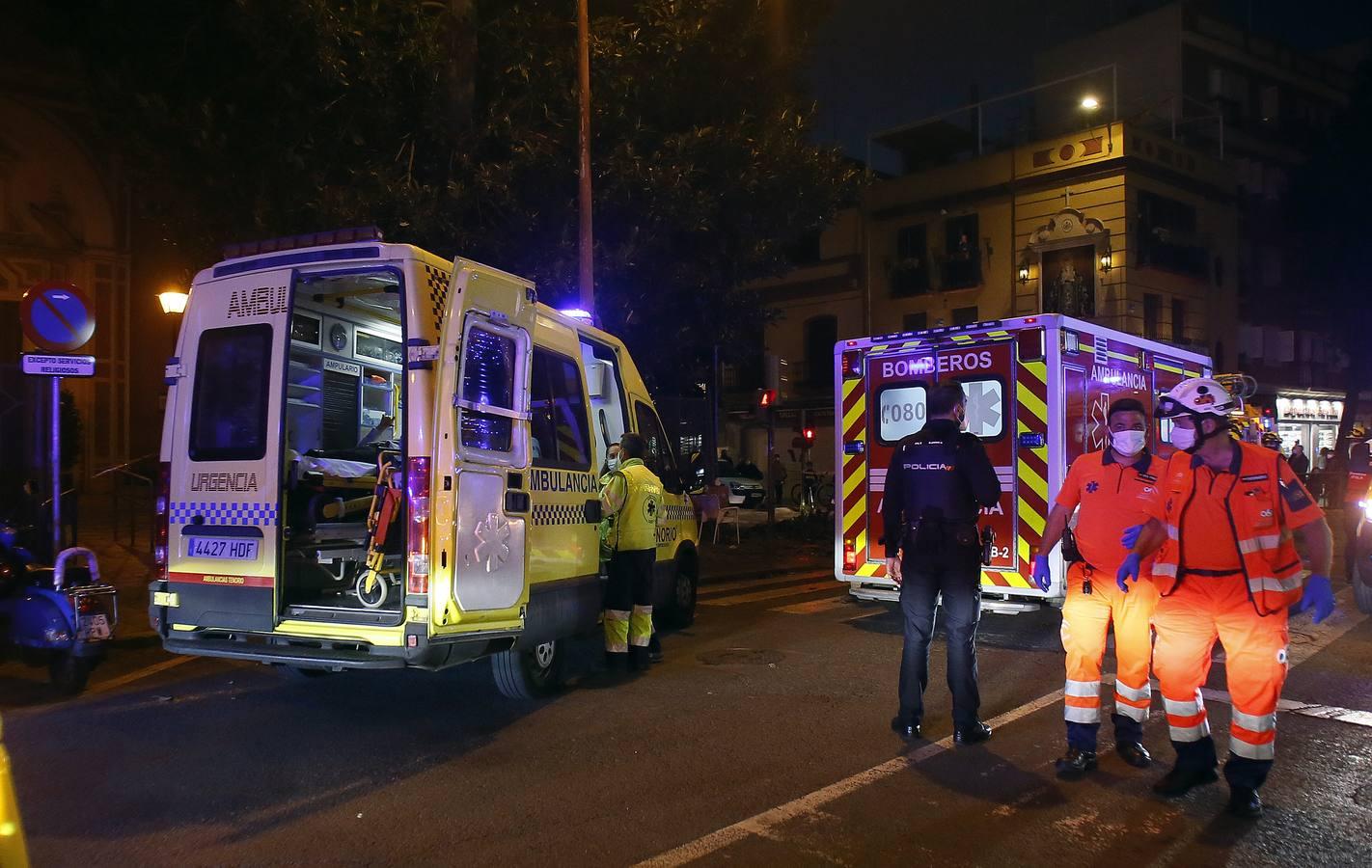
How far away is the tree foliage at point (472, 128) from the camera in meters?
10.9

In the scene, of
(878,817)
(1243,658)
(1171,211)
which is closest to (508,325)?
(878,817)

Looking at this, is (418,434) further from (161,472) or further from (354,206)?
(354,206)

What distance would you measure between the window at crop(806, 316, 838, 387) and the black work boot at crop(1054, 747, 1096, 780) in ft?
93.9

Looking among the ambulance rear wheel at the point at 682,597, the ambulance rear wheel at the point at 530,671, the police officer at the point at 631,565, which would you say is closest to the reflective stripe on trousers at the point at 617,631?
the police officer at the point at 631,565

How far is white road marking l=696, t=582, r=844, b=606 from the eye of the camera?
426 inches

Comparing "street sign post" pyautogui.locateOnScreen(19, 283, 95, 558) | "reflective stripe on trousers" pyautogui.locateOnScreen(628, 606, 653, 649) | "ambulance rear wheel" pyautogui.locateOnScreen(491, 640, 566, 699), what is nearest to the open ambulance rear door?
"ambulance rear wheel" pyautogui.locateOnScreen(491, 640, 566, 699)

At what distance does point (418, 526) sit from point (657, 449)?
11.5ft

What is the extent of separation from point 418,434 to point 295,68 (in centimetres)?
760

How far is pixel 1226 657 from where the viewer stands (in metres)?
4.27

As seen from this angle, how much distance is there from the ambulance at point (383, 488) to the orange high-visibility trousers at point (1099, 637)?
301 centimetres

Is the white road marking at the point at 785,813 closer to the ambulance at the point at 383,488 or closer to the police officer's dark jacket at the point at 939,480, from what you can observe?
the police officer's dark jacket at the point at 939,480

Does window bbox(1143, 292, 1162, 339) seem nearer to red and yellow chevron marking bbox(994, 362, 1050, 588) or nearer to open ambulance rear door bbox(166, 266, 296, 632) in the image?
red and yellow chevron marking bbox(994, 362, 1050, 588)

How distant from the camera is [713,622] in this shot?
30.5 feet

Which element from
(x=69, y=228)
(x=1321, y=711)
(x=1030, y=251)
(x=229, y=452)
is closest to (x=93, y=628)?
(x=229, y=452)
